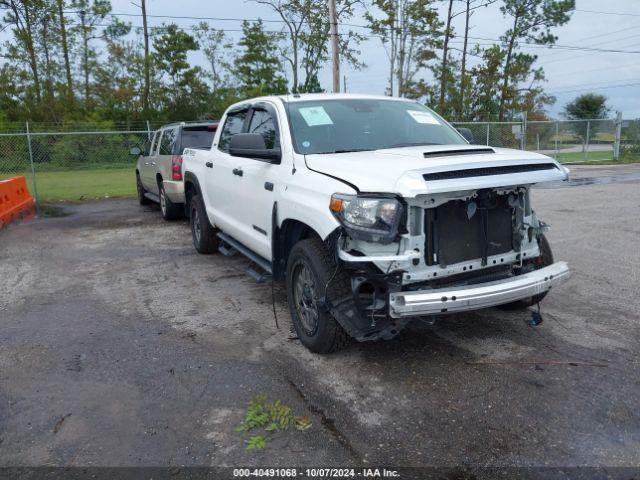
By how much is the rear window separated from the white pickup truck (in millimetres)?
4929

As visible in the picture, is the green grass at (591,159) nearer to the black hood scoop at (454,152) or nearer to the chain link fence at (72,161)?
the chain link fence at (72,161)

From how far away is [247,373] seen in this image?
4000 mm

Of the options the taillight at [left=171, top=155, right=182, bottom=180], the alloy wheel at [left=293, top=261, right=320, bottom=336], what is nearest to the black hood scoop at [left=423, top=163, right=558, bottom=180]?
the alloy wheel at [left=293, top=261, right=320, bottom=336]

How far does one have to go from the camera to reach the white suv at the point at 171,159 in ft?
32.0

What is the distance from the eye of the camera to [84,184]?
1894 cm

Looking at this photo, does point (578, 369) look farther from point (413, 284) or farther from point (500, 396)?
point (413, 284)

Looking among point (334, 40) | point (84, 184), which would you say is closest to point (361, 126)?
point (84, 184)

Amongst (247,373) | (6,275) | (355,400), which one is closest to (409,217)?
(355,400)

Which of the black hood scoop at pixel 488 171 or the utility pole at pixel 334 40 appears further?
the utility pole at pixel 334 40

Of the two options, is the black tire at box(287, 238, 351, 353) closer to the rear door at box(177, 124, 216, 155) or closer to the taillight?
the taillight

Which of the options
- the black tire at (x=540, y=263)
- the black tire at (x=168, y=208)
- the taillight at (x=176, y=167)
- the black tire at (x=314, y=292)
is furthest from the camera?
the black tire at (x=168, y=208)

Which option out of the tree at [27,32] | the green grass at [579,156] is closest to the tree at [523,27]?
the green grass at [579,156]

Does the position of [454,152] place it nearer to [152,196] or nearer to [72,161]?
[152,196]

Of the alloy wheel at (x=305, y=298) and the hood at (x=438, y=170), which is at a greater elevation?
the hood at (x=438, y=170)
